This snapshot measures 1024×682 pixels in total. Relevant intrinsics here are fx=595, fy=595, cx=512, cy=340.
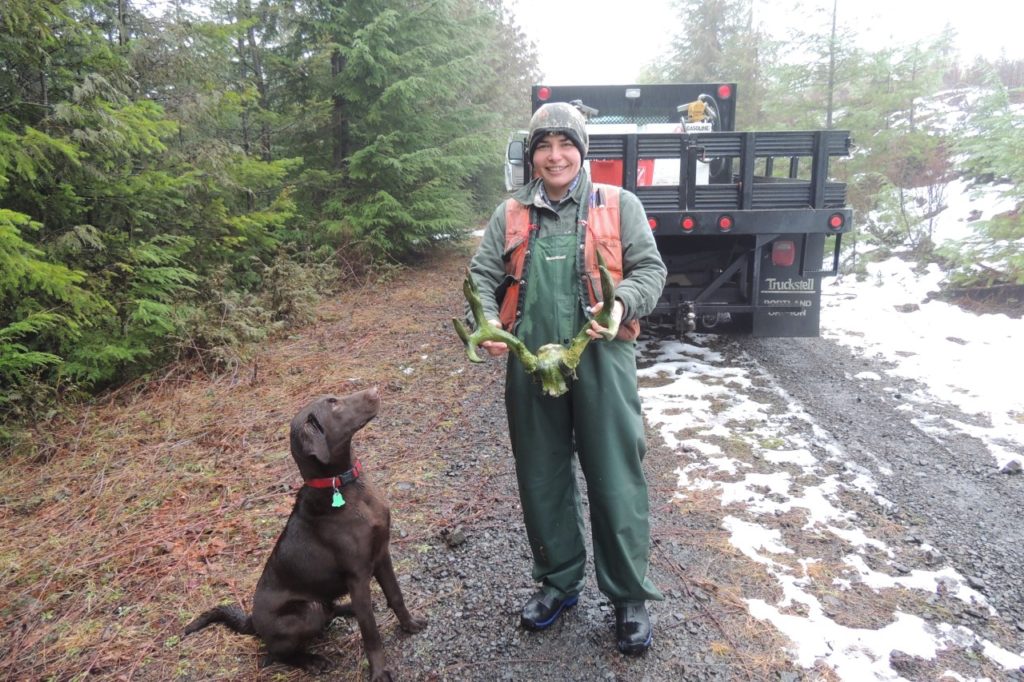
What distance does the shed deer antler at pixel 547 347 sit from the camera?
222 cm

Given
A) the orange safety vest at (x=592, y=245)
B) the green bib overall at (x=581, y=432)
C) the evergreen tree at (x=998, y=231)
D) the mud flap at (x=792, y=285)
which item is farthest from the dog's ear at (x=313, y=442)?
the evergreen tree at (x=998, y=231)

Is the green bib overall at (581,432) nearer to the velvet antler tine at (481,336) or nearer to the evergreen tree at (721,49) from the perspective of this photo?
the velvet antler tine at (481,336)

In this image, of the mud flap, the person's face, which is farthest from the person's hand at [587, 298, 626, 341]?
the mud flap

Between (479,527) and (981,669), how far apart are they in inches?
92.5

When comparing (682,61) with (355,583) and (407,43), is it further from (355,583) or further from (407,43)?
(355,583)

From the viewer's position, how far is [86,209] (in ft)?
16.9

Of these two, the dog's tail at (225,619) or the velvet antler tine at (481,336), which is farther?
the dog's tail at (225,619)

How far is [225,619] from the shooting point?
2590 millimetres

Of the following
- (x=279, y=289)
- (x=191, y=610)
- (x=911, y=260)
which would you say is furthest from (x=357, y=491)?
(x=911, y=260)

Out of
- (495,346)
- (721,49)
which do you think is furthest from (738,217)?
(721,49)

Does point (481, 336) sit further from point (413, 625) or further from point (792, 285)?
point (792, 285)

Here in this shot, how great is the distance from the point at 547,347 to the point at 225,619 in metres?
1.84

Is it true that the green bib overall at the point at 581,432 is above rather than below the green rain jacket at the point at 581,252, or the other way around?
below

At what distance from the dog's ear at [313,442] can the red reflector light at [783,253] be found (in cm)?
504
